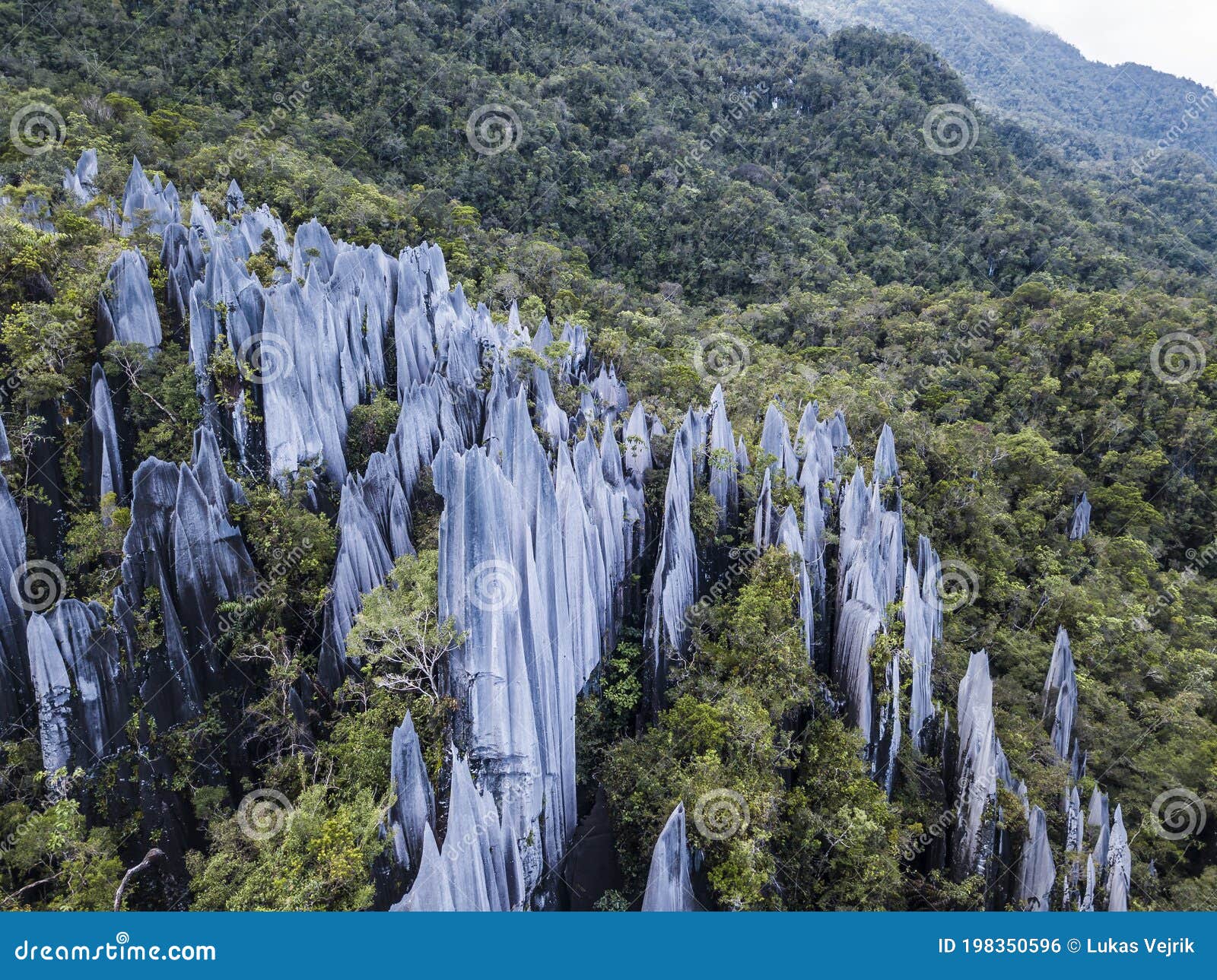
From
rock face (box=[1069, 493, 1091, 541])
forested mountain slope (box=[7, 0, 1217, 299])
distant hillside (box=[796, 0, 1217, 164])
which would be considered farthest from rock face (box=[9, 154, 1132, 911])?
distant hillside (box=[796, 0, 1217, 164])

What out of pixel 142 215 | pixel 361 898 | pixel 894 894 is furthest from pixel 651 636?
pixel 142 215

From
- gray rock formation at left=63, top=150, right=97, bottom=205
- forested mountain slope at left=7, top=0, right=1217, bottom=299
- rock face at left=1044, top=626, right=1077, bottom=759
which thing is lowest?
rock face at left=1044, top=626, right=1077, bottom=759

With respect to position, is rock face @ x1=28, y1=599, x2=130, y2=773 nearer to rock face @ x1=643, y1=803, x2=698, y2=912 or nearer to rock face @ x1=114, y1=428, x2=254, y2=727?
rock face @ x1=114, y1=428, x2=254, y2=727

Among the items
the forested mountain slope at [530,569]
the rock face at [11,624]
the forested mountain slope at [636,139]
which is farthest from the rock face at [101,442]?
the forested mountain slope at [636,139]

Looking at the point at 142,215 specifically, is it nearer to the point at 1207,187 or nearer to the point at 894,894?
the point at 894,894

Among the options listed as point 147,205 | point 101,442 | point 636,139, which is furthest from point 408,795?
point 636,139

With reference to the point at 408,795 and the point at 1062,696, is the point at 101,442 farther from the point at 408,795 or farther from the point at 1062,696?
the point at 1062,696

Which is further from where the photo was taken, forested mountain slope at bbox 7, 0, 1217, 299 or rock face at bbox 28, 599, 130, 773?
forested mountain slope at bbox 7, 0, 1217, 299

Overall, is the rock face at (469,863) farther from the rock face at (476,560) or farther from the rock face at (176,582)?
the rock face at (176,582)
